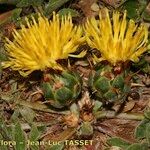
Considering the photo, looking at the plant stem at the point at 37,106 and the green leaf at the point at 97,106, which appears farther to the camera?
the plant stem at the point at 37,106

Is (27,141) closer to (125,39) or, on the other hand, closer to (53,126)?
(53,126)

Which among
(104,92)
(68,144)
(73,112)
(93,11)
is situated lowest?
(68,144)

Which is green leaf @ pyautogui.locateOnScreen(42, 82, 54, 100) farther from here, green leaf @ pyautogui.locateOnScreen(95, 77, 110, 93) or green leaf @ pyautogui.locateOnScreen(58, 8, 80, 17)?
green leaf @ pyautogui.locateOnScreen(58, 8, 80, 17)

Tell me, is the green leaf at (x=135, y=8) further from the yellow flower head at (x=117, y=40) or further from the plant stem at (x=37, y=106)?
the plant stem at (x=37, y=106)

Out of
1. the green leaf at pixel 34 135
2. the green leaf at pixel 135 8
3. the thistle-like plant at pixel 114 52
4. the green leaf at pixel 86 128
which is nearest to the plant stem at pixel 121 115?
the green leaf at pixel 86 128

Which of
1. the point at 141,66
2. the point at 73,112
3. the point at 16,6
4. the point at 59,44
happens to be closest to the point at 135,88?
the point at 141,66

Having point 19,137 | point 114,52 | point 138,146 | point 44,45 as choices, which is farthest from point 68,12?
point 138,146

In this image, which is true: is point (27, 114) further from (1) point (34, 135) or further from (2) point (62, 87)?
(2) point (62, 87)
